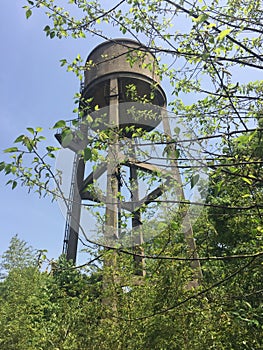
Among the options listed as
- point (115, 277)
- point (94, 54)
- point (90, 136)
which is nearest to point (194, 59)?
point (90, 136)

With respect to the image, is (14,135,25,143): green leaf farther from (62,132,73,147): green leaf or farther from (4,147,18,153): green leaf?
(62,132,73,147): green leaf

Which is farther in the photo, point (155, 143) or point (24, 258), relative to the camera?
point (24, 258)

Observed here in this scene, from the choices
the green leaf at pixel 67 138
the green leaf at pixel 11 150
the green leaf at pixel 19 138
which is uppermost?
the green leaf at pixel 19 138

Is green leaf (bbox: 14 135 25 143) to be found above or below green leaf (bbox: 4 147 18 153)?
above

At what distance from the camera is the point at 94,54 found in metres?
6.49

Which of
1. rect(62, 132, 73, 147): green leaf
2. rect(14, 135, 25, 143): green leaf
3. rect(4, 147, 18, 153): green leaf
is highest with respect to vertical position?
rect(14, 135, 25, 143): green leaf

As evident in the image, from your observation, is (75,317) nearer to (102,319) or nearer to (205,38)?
(102,319)

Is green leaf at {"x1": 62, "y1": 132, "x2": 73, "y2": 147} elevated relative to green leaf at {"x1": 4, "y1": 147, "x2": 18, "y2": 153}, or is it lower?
lower

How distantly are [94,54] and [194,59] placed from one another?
536 centimetres

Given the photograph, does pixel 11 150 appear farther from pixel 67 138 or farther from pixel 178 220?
pixel 178 220

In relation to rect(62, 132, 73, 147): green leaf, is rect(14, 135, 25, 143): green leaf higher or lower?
higher

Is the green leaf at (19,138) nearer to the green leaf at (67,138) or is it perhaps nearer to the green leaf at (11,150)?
the green leaf at (11,150)

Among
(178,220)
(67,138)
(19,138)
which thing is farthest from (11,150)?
(178,220)

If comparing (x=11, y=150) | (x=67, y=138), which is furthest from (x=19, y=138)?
(x=67, y=138)
